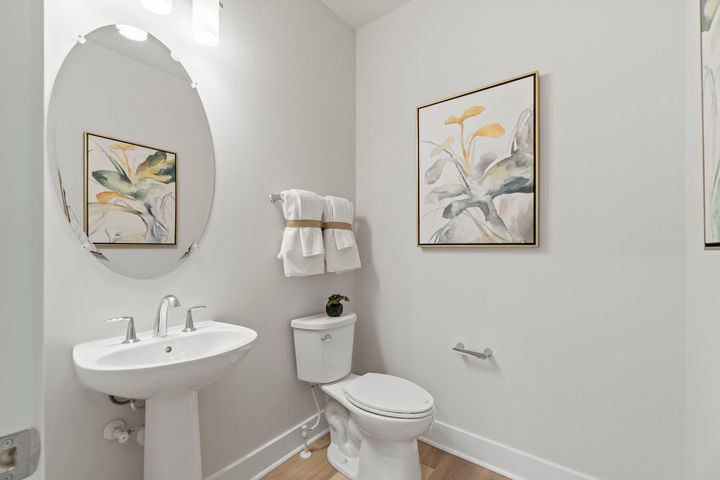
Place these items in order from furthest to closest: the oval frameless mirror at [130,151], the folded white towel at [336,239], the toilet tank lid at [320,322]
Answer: the folded white towel at [336,239], the toilet tank lid at [320,322], the oval frameless mirror at [130,151]

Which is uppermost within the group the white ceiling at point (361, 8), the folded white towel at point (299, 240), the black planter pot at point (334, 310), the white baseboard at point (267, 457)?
the white ceiling at point (361, 8)

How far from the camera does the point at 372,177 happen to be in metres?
2.12

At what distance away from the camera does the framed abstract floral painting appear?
3.60 feet

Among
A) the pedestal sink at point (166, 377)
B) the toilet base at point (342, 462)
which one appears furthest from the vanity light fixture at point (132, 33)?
the toilet base at point (342, 462)

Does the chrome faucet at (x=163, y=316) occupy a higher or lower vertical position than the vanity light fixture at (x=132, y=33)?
lower

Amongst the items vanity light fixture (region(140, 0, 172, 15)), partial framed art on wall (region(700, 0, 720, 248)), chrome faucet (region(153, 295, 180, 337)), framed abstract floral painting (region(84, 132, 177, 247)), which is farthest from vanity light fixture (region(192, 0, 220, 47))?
partial framed art on wall (region(700, 0, 720, 248))

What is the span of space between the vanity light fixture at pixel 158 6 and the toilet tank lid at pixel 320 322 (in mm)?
1427

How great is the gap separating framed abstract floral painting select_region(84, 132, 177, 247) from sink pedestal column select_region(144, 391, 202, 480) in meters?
0.58

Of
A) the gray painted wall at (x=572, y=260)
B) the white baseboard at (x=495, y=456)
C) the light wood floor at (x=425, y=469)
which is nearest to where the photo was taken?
the gray painted wall at (x=572, y=260)

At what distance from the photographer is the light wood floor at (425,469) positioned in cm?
158

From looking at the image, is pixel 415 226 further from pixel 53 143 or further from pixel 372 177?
pixel 53 143

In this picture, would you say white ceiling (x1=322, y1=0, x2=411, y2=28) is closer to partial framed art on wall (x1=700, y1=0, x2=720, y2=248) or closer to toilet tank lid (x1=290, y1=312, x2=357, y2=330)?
partial framed art on wall (x1=700, y1=0, x2=720, y2=248)

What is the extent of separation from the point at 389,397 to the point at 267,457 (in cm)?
70

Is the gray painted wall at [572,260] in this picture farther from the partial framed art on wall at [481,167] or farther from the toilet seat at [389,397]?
the toilet seat at [389,397]
